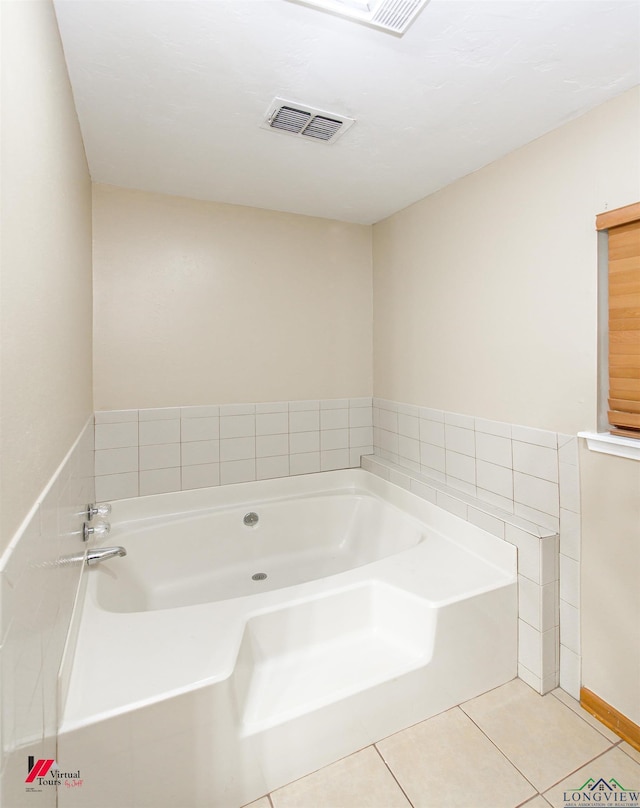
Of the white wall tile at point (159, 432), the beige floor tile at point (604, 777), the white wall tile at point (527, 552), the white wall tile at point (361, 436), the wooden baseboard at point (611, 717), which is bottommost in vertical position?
the beige floor tile at point (604, 777)

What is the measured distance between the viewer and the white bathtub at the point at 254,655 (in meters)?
1.14

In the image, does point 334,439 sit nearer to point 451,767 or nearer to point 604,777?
point 451,767

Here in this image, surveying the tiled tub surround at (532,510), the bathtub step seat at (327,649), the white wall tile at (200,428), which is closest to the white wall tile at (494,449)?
the tiled tub surround at (532,510)

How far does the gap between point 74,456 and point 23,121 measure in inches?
40.8

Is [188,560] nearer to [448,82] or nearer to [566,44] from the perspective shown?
[448,82]

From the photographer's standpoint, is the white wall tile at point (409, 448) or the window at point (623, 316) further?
the white wall tile at point (409, 448)

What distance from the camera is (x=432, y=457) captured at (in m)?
2.44

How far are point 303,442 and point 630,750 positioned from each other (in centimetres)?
204

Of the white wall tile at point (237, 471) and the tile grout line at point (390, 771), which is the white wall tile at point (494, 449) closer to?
the tile grout line at point (390, 771)

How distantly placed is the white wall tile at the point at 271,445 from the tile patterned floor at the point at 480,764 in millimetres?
1624

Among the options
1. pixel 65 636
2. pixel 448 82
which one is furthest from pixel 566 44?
pixel 65 636

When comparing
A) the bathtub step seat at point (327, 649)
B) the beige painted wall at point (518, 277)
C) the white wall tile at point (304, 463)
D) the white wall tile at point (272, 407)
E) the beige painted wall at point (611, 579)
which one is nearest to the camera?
the bathtub step seat at point (327, 649)

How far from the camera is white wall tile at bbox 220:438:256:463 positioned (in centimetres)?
261

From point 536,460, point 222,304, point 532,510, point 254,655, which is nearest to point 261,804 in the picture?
point 254,655
